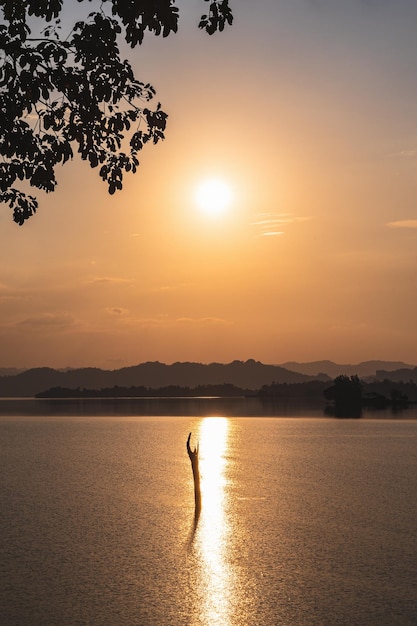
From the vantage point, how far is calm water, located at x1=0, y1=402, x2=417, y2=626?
57.2ft

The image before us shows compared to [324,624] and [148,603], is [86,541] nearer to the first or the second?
[148,603]

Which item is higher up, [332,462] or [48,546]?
[332,462]

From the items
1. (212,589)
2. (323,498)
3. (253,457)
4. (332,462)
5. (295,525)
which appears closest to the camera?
(212,589)

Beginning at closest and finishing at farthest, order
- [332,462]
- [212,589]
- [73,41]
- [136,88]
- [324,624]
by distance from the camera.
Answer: [73,41], [136,88], [324,624], [212,589], [332,462]

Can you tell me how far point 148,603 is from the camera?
1802 cm

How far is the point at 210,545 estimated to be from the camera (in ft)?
83.5

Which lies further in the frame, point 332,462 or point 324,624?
point 332,462

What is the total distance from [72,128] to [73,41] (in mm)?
1550

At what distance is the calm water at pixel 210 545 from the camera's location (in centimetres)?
1742

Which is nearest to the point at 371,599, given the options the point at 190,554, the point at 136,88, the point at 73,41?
the point at 190,554

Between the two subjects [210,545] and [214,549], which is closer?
[214,549]

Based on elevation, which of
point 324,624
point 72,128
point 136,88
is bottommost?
point 324,624

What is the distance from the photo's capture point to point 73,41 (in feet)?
42.7

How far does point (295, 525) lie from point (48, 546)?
378 inches
